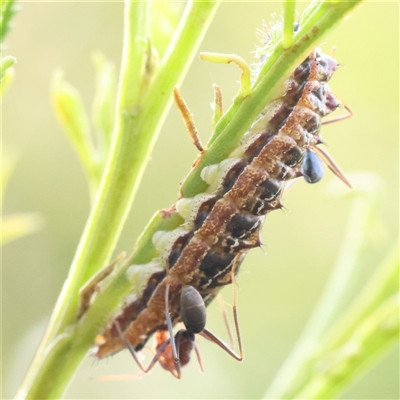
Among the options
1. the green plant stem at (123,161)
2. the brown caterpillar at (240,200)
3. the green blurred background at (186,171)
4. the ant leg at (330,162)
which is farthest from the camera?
the green blurred background at (186,171)

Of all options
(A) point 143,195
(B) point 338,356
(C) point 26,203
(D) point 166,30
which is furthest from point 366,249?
(C) point 26,203

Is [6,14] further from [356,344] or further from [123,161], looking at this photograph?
[356,344]

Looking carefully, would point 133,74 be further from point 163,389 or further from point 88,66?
point 88,66

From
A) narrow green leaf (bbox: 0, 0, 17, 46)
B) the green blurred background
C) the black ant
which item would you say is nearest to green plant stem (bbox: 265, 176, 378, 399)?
the black ant

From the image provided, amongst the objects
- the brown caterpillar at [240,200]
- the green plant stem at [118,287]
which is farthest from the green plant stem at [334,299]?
the green plant stem at [118,287]

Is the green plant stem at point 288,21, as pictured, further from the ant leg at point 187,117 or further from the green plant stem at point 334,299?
the green plant stem at point 334,299

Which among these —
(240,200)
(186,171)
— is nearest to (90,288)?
(240,200)

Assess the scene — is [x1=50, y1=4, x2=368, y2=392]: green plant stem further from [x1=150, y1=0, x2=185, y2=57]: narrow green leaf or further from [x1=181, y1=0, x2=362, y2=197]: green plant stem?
[x1=150, y1=0, x2=185, y2=57]: narrow green leaf
